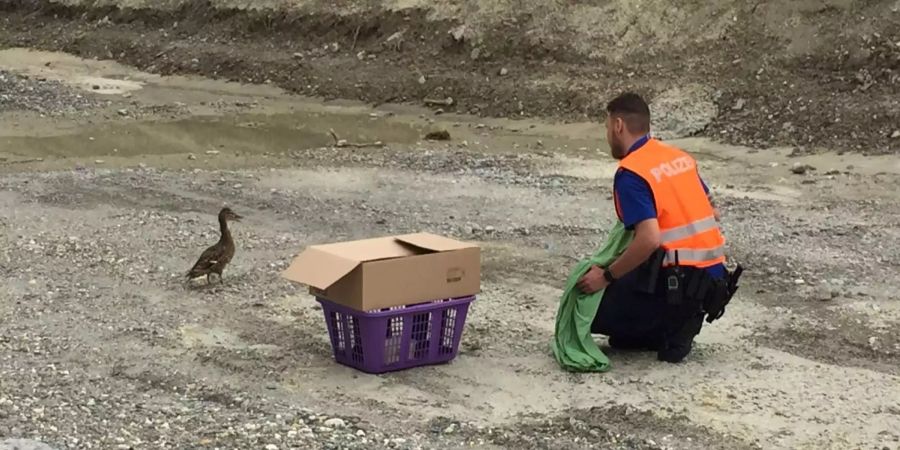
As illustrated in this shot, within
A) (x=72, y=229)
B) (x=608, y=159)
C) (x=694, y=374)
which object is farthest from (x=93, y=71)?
(x=694, y=374)

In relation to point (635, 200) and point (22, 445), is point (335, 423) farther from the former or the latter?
point (635, 200)

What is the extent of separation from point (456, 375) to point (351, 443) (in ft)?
3.83

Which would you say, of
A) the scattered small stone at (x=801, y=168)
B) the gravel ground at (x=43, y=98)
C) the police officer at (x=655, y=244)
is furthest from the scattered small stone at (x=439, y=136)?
the police officer at (x=655, y=244)

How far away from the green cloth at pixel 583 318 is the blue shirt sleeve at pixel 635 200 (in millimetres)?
178

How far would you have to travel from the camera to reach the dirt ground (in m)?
5.84

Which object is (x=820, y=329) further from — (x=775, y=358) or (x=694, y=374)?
(x=694, y=374)

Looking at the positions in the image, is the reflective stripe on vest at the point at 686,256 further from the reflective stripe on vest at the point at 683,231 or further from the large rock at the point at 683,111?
the large rock at the point at 683,111

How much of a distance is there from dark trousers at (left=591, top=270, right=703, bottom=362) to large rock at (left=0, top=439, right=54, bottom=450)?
2.95 meters

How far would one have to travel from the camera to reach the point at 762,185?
520 inches

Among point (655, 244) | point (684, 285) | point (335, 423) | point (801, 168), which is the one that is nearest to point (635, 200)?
point (655, 244)

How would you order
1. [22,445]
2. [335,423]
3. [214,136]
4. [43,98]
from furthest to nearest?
1. [43,98]
2. [214,136]
3. [335,423]
4. [22,445]

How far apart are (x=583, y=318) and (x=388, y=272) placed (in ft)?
3.59

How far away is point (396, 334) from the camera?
6441 mm

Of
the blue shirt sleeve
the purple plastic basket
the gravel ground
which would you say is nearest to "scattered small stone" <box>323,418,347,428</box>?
the purple plastic basket
